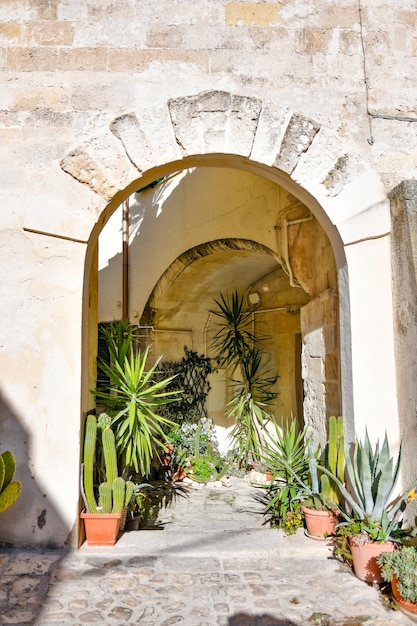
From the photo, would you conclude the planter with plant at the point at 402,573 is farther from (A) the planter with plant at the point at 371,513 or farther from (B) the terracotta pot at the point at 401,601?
(A) the planter with plant at the point at 371,513

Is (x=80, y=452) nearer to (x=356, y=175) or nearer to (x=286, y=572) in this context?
(x=286, y=572)

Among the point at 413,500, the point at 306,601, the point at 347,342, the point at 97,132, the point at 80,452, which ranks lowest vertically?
the point at 306,601

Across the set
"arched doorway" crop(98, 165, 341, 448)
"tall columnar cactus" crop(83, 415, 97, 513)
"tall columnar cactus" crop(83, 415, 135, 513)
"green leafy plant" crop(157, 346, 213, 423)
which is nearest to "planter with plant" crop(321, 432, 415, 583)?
"tall columnar cactus" crop(83, 415, 135, 513)

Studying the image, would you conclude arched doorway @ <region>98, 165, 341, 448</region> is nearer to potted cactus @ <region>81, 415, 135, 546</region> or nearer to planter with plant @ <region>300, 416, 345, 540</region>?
planter with plant @ <region>300, 416, 345, 540</region>

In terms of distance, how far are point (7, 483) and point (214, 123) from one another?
2546 millimetres

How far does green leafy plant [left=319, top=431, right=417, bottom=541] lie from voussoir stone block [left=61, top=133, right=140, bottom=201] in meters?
2.17

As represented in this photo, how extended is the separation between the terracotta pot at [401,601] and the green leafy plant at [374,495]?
0.97 ft

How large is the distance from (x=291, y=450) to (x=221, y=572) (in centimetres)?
129

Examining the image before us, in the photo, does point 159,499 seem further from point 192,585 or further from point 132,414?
point 192,585

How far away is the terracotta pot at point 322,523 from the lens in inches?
138

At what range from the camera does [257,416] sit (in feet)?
22.9

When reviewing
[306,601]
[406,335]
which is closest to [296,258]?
[406,335]

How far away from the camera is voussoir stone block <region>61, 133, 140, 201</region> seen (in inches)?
141

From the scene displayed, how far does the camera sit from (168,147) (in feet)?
11.9
